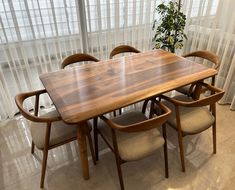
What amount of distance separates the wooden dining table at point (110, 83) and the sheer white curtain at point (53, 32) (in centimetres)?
59

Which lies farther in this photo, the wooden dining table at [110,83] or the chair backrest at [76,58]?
the chair backrest at [76,58]

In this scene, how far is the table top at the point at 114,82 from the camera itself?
132 centimetres

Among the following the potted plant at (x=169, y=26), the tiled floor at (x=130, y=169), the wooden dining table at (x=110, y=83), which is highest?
the potted plant at (x=169, y=26)

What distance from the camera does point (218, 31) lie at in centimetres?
242

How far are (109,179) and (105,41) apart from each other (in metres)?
1.58

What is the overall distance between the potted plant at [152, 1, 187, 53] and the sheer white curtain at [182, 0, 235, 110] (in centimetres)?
20

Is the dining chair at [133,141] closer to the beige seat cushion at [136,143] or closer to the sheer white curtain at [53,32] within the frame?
the beige seat cushion at [136,143]

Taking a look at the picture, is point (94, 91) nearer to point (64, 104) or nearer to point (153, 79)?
point (64, 104)

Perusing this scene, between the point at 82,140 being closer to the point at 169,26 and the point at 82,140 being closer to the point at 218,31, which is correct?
the point at 169,26

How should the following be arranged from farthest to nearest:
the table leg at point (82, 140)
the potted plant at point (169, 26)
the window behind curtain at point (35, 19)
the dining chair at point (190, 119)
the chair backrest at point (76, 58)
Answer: the potted plant at point (169, 26) < the chair backrest at point (76, 58) < the window behind curtain at point (35, 19) < the dining chair at point (190, 119) < the table leg at point (82, 140)

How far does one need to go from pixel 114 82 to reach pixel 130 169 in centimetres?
79

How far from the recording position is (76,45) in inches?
92.9

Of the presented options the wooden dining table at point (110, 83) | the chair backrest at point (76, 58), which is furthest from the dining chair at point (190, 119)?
the chair backrest at point (76, 58)

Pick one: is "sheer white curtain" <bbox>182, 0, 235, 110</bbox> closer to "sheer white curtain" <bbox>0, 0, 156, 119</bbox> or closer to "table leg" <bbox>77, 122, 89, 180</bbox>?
"sheer white curtain" <bbox>0, 0, 156, 119</bbox>
